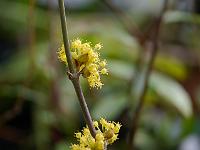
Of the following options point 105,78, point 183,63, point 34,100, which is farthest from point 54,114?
point 183,63

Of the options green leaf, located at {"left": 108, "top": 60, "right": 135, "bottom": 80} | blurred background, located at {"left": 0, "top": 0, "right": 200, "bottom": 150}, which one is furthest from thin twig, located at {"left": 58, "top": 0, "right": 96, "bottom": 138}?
green leaf, located at {"left": 108, "top": 60, "right": 135, "bottom": 80}

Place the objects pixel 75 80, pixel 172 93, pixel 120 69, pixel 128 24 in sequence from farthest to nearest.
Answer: pixel 128 24, pixel 120 69, pixel 172 93, pixel 75 80

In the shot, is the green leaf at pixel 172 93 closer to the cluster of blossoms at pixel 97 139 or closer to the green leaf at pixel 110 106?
the green leaf at pixel 110 106

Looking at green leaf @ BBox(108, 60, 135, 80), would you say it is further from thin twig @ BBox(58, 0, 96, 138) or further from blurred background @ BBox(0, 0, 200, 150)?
thin twig @ BBox(58, 0, 96, 138)

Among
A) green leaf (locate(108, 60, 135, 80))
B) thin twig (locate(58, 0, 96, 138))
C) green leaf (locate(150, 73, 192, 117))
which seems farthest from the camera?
green leaf (locate(108, 60, 135, 80))

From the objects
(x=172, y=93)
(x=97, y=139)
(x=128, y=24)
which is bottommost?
(x=97, y=139)

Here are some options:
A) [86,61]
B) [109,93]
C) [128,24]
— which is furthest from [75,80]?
[128,24]

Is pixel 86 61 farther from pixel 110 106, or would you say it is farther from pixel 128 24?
pixel 128 24
